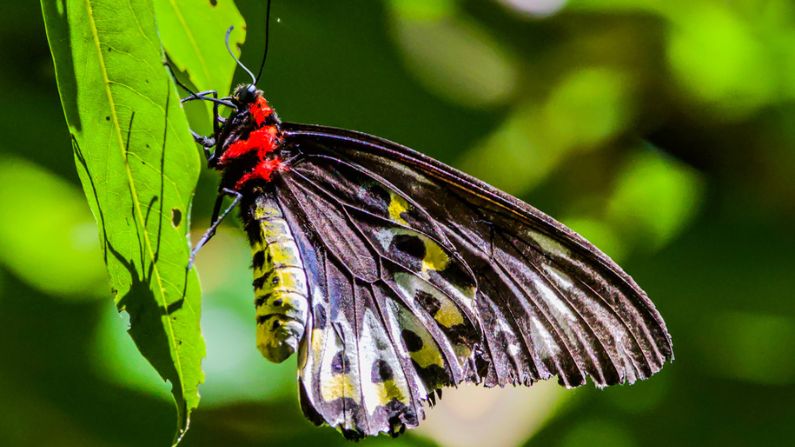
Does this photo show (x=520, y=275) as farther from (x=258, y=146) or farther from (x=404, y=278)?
(x=258, y=146)

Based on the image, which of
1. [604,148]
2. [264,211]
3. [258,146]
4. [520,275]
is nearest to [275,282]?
[264,211]

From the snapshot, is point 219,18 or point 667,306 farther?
point 667,306

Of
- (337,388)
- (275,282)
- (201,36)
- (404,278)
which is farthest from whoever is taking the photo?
(404,278)

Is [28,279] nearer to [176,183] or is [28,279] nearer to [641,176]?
[176,183]

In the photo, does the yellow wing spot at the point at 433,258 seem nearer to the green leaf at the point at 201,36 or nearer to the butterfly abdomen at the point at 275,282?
the butterfly abdomen at the point at 275,282

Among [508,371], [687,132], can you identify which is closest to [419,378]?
[508,371]

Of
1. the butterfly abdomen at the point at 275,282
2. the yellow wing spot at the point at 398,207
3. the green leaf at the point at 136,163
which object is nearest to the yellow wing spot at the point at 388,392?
the butterfly abdomen at the point at 275,282

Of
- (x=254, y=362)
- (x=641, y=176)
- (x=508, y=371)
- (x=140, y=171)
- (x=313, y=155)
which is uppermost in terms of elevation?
(x=641, y=176)
